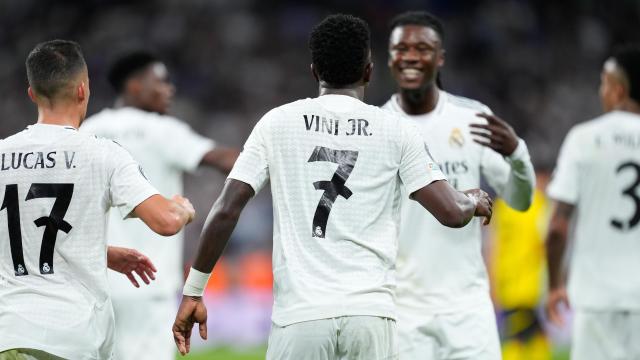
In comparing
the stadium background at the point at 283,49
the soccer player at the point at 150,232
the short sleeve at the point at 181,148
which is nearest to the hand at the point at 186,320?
the soccer player at the point at 150,232

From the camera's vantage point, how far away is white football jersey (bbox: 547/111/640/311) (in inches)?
301

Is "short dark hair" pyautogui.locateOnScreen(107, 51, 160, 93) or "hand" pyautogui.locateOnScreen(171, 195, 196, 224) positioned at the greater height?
"short dark hair" pyautogui.locateOnScreen(107, 51, 160, 93)

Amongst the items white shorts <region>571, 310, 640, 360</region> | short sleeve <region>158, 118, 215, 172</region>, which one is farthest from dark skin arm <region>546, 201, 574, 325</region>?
short sleeve <region>158, 118, 215, 172</region>

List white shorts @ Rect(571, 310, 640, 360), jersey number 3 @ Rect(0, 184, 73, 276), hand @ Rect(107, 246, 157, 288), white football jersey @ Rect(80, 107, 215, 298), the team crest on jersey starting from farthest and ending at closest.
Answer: white football jersey @ Rect(80, 107, 215, 298) → white shorts @ Rect(571, 310, 640, 360) → the team crest on jersey → hand @ Rect(107, 246, 157, 288) → jersey number 3 @ Rect(0, 184, 73, 276)

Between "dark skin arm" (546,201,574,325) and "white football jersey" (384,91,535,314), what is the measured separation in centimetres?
107

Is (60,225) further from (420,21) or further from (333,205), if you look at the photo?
(420,21)

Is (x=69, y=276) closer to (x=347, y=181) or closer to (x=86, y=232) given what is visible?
(x=86, y=232)

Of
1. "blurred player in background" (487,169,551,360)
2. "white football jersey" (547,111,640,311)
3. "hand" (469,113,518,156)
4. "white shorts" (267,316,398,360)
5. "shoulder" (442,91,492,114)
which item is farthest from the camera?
"blurred player in background" (487,169,551,360)

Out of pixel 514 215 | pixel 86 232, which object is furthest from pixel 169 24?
pixel 86 232

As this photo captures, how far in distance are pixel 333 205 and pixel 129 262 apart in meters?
1.21

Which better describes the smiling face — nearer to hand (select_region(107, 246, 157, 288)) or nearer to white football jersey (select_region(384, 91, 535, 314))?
white football jersey (select_region(384, 91, 535, 314))

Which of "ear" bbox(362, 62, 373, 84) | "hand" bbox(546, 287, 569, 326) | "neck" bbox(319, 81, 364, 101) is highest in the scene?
"ear" bbox(362, 62, 373, 84)

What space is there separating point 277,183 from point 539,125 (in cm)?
1506

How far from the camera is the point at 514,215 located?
12.4 meters
